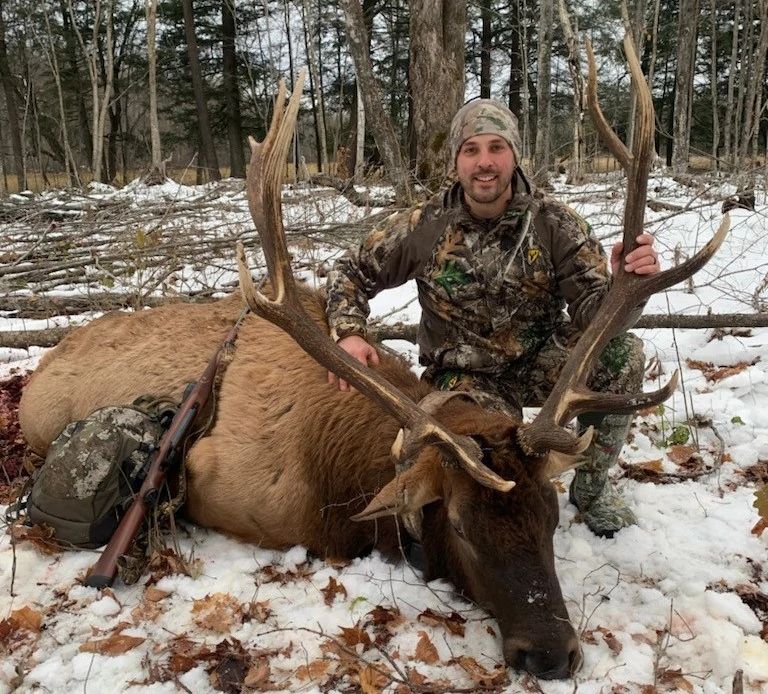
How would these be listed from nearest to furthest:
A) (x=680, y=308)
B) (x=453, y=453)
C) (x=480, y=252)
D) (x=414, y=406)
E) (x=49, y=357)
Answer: (x=453, y=453) → (x=414, y=406) → (x=480, y=252) → (x=49, y=357) → (x=680, y=308)

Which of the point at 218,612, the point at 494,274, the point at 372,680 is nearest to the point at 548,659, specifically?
the point at 372,680

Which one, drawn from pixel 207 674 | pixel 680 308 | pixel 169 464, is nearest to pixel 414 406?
pixel 207 674

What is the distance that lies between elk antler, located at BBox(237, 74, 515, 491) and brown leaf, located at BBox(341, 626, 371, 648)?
2.49 ft

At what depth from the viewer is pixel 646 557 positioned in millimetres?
2930

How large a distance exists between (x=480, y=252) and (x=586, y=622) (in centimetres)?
192

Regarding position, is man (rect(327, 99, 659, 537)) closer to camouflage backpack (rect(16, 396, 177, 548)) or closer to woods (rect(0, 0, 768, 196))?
camouflage backpack (rect(16, 396, 177, 548))

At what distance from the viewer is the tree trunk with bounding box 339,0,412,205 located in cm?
782

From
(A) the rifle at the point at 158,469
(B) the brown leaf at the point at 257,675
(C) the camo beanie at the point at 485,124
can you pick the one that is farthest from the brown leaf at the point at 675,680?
(C) the camo beanie at the point at 485,124

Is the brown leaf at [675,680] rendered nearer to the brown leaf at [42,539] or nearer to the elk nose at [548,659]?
the elk nose at [548,659]

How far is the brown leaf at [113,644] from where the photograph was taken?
2463 mm

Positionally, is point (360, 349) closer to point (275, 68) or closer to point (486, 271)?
point (486, 271)

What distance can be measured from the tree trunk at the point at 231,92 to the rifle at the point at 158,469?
74.6 ft

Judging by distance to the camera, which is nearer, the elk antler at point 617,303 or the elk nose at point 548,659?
the elk nose at point 548,659

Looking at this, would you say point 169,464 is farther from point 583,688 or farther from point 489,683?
point 583,688
